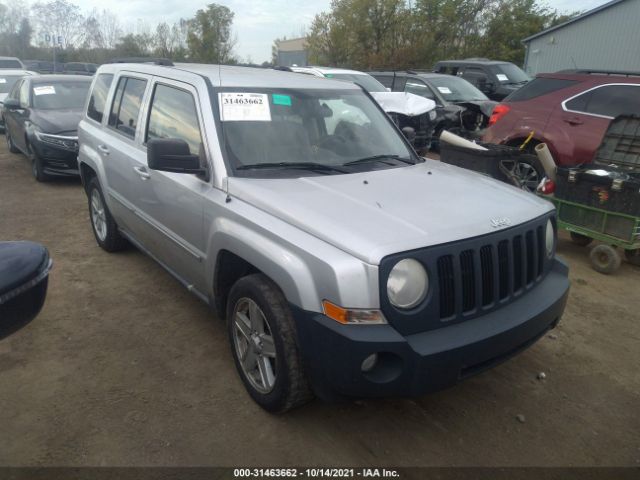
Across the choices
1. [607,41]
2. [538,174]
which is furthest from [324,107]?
[607,41]

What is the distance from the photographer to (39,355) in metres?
3.65

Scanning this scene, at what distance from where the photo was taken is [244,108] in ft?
11.4

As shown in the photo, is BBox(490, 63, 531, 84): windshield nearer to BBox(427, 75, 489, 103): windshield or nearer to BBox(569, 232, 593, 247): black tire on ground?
BBox(427, 75, 489, 103): windshield

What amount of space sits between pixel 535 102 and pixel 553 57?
22500 mm

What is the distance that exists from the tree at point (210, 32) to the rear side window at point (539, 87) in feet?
91.8

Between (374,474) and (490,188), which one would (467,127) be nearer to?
(490,188)

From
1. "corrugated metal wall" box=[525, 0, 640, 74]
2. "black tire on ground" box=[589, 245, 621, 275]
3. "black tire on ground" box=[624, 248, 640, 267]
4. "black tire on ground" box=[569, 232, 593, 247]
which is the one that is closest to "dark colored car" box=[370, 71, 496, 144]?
"black tire on ground" box=[569, 232, 593, 247]

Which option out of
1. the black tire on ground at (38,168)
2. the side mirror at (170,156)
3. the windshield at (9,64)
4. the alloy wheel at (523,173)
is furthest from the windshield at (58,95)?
the windshield at (9,64)

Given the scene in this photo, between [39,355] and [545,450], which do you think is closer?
[545,450]

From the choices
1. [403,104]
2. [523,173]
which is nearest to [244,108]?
[523,173]

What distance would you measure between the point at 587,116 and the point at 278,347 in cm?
593

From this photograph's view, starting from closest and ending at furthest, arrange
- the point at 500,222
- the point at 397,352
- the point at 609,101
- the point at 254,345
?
1. the point at 397,352
2. the point at 500,222
3. the point at 254,345
4. the point at 609,101

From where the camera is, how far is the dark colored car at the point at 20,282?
6.08ft

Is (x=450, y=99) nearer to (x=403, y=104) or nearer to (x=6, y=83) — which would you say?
(x=403, y=104)
